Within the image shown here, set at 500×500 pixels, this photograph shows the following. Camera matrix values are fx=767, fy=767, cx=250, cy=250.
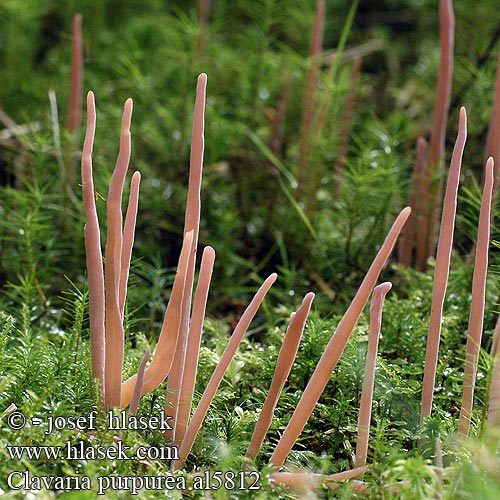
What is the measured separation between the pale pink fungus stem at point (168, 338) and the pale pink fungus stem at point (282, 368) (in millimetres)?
87

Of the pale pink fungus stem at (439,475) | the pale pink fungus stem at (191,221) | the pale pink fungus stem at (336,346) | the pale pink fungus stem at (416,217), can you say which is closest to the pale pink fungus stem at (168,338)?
the pale pink fungus stem at (191,221)

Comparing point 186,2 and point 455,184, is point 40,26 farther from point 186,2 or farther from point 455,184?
point 455,184

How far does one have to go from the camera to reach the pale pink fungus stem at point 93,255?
592 mm

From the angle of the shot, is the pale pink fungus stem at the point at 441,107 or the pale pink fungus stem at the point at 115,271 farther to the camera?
the pale pink fungus stem at the point at 441,107

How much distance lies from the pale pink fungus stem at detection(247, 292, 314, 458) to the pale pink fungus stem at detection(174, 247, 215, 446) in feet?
0.20

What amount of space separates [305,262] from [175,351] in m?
0.56

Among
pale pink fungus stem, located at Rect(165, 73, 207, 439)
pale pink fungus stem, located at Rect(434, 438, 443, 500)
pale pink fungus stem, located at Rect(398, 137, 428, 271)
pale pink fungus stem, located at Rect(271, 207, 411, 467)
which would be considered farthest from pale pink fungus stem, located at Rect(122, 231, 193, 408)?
pale pink fungus stem, located at Rect(398, 137, 428, 271)

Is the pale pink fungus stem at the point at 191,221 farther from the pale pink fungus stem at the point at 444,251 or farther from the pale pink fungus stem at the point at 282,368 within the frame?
the pale pink fungus stem at the point at 444,251

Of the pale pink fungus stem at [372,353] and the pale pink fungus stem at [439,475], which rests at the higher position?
the pale pink fungus stem at [372,353]

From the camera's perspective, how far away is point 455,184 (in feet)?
1.98

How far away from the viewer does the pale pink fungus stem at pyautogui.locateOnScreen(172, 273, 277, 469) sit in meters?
0.59

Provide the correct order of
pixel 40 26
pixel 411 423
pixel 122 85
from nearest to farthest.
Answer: pixel 411 423 → pixel 122 85 → pixel 40 26

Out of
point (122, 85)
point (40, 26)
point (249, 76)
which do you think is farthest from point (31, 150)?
point (40, 26)

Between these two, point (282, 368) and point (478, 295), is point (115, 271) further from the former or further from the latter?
point (478, 295)
